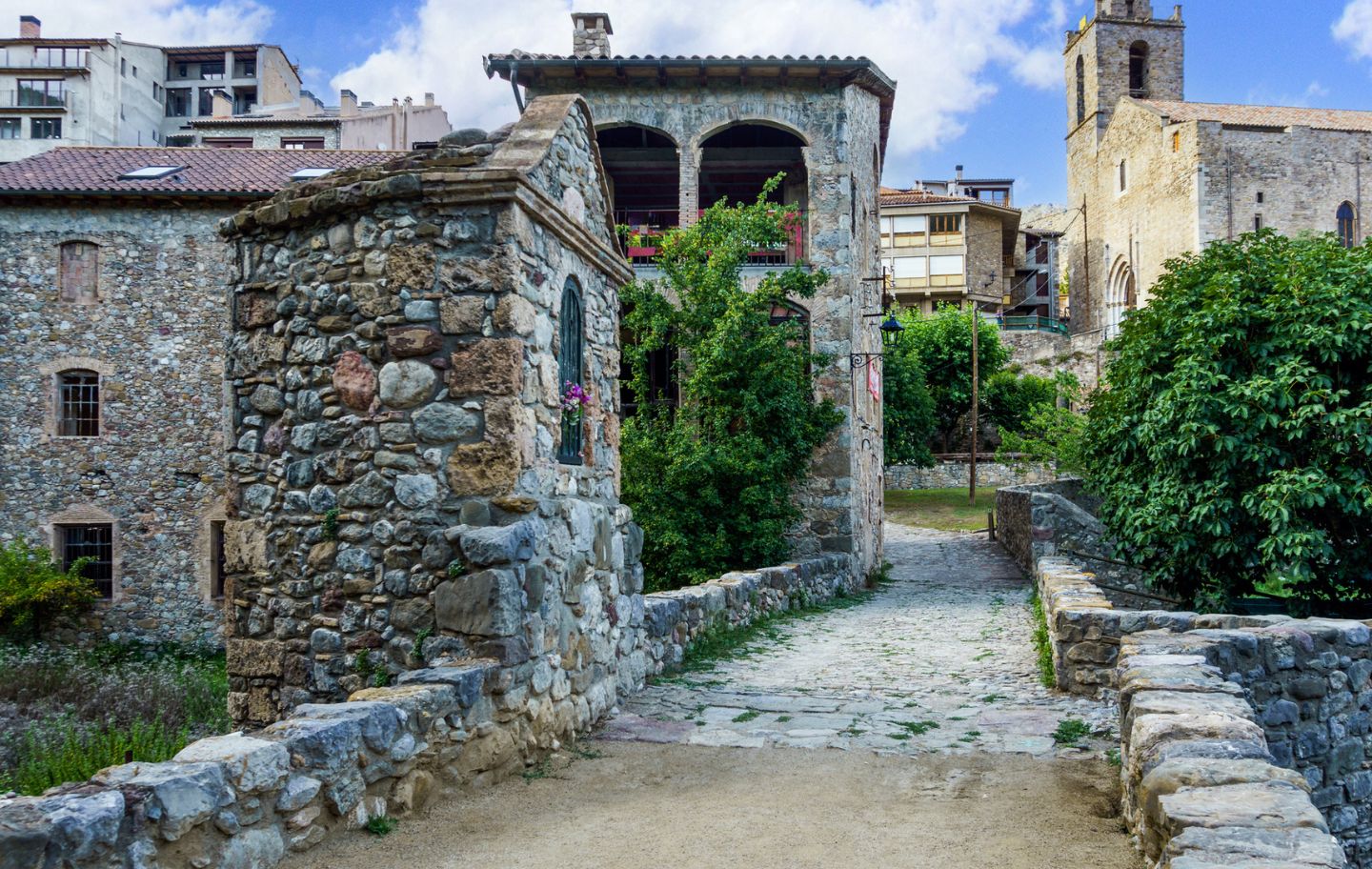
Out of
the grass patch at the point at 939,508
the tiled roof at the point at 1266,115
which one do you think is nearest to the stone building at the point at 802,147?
the grass patch at the point at 939,508

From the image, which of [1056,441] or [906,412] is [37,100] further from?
[1056,441]

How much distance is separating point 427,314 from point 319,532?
1256 millimetres

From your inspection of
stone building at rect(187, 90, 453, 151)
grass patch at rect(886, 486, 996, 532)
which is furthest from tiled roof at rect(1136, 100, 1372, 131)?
stone building at rect(187, 90, 453, 151)

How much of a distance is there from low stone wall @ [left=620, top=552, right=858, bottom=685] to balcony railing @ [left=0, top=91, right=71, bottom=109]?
44942 mm

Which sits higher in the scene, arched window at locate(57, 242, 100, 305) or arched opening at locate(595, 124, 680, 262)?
arched opening at locate(595, 124, 680, 262)

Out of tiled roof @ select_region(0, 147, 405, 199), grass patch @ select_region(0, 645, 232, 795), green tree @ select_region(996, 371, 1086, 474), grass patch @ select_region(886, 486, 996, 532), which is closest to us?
grass patch @ select_region(0, 645, 232, 795)

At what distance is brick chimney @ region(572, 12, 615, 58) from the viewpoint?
1888cm

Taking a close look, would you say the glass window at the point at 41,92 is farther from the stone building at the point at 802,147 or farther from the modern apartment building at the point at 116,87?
the stone building at the point at 802,147

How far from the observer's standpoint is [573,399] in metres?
6.36

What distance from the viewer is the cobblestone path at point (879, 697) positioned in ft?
19.5

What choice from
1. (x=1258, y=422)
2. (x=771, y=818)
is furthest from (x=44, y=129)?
(x=771, y=818)

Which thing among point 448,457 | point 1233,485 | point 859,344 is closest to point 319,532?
point 448,457

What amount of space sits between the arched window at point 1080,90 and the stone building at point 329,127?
32.5 metres

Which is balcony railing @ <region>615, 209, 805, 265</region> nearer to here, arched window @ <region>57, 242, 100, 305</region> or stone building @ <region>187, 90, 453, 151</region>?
arched window @ <region>57, 242, 100, 305</region>
